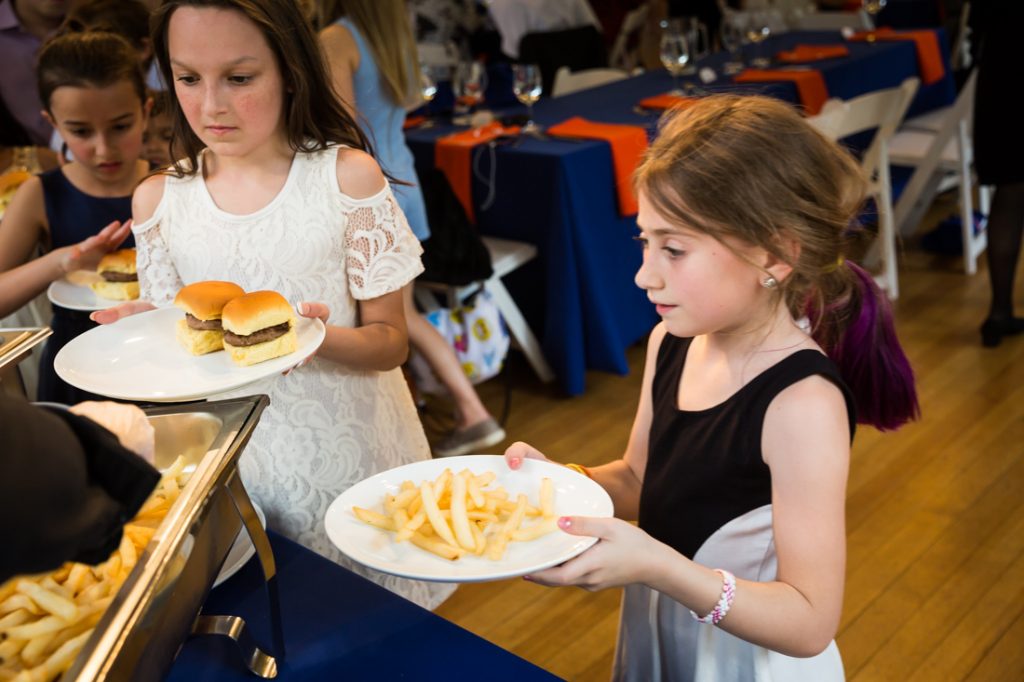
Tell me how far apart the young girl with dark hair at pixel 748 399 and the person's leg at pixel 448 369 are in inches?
78.3

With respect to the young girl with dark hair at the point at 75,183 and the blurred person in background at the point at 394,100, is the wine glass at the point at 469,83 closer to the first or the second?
the blurred person in background at the point at 394,100

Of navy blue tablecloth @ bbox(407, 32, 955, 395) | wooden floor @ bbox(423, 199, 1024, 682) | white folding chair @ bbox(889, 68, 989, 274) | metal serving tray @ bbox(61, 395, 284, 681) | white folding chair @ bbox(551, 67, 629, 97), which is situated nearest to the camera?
metal serving tray @ bbox(61, 395, 284, 681)

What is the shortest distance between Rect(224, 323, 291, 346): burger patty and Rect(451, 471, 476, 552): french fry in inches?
16.6

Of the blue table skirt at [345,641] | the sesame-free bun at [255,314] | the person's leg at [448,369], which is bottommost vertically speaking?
the person's leg at [448,369]

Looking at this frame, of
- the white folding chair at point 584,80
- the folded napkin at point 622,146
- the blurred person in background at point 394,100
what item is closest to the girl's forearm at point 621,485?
the blurred person in background at point 394,100

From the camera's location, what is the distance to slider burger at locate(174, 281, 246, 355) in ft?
4.95

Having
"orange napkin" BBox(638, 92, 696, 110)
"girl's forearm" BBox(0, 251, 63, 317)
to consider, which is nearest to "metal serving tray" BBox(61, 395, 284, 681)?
"girl's forearm" BBox(0, 251, 63, 317)

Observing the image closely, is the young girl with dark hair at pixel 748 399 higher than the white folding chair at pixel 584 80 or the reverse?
higher

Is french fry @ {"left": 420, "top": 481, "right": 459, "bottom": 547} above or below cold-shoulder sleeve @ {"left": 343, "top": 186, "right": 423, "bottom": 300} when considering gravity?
below

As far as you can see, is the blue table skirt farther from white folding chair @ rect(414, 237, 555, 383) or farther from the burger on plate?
white folding chair @ rect(414, 237, 555, 383)

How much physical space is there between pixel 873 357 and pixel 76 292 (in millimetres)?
1657

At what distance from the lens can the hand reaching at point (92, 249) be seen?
2088mm

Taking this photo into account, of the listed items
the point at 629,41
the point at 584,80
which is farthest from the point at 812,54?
the point at 629,41

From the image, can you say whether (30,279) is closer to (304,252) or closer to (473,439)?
(304,252)
